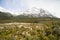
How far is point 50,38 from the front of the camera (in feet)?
80.7

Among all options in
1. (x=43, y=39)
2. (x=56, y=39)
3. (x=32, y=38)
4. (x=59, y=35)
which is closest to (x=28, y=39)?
(x=32, y=38)

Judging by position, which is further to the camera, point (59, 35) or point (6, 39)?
point (59, 35)

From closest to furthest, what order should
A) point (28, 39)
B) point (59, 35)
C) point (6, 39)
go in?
point (28, 39)
point (6, 39)
point (59, 35)

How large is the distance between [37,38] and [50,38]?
7.20 feet

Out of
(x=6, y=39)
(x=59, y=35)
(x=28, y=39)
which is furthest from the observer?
(x=59, y=35)

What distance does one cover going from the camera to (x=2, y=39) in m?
25.4

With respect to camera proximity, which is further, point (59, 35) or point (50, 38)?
point (59, 35)

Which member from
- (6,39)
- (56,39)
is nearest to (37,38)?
(56,39)

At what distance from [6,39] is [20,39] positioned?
2148mm

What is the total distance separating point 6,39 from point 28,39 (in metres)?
3.60

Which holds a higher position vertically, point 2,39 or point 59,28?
point 59,28

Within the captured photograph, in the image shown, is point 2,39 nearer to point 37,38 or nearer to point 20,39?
point 20,39

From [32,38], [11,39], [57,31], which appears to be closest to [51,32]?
[57,31]

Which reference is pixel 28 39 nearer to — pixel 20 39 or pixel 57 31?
pixel 20 39
